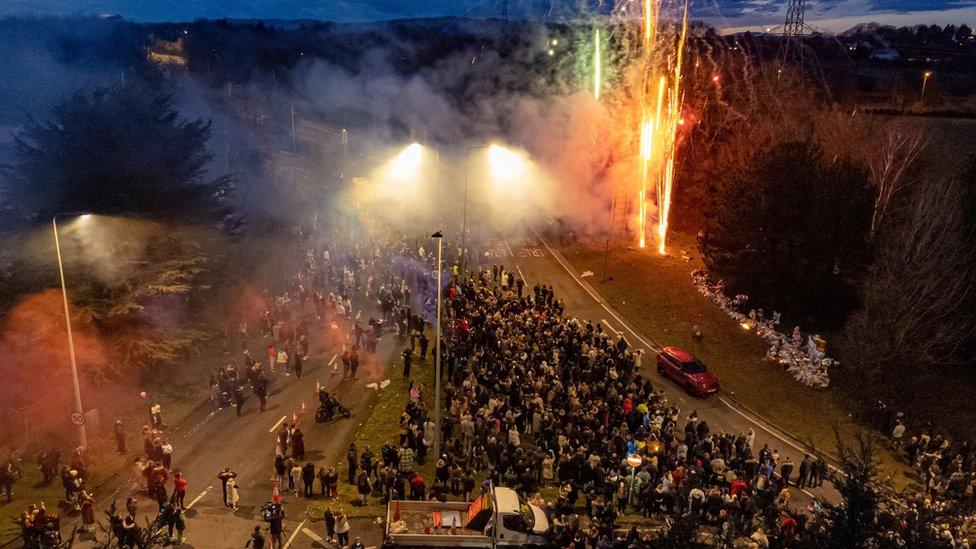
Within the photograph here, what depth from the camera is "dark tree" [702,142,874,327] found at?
100 feet

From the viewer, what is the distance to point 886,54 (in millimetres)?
58812

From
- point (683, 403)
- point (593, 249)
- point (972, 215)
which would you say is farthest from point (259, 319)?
point (972, 215)

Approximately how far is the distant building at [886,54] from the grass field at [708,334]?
96.7ft

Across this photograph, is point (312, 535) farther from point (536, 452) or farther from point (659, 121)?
point (659, 121)

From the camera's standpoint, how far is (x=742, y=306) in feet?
105

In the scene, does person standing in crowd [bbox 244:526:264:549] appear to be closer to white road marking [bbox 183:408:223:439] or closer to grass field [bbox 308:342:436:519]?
grass field [bbox 308:342:436:519]

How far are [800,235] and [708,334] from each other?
639cm

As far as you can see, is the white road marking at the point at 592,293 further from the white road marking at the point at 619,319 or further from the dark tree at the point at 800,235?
the dark tree at the point at 800,235

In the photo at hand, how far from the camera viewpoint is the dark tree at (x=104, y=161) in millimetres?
23781

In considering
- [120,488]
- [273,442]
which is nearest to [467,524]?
[273,442]

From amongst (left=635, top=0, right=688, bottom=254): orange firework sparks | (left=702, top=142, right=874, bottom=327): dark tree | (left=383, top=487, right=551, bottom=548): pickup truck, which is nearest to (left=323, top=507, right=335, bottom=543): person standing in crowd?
(left=383, top=487, right=551, bottom=548): pickup truck

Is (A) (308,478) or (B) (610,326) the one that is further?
(B) (610,326)

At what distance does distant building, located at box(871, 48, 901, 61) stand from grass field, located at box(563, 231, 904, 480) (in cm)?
2946

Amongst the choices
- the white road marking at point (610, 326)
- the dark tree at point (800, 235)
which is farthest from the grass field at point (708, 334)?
the dark tree at point (800, 235)
